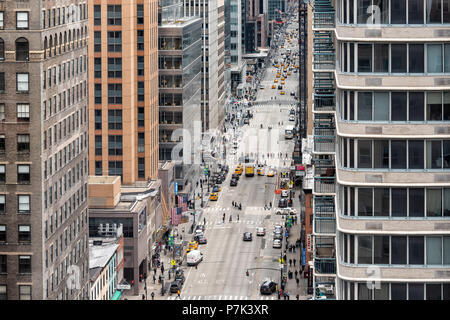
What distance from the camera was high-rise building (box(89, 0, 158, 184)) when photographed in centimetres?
13625

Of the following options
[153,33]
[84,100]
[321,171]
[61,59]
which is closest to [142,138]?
[153,33]

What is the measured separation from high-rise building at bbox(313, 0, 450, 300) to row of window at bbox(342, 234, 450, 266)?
0.04 metres

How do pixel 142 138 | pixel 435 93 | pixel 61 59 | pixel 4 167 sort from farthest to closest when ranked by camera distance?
pixel 142 138, pixel 61 59, pixel 4 167, pixel 435 93

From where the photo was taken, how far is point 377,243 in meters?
39.0

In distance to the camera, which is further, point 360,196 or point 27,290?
point 27,290

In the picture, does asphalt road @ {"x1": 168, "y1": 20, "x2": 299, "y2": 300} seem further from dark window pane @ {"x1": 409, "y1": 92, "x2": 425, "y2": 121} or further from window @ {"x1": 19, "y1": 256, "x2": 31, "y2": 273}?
dark window pane @ {"x1": 409, "y1": 92, "x2": 425, "y2": 121}

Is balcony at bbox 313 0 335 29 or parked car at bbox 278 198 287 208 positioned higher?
balcony at bbox 313 0 335 29

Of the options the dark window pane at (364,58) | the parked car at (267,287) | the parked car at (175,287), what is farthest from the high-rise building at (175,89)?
the dark window pane at (364,58)

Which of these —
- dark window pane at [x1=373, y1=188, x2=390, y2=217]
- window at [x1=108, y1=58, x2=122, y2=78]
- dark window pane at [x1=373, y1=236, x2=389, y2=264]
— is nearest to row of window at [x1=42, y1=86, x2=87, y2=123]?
dark window pane at [x1=373, y1=188, x2=390, y2=217]

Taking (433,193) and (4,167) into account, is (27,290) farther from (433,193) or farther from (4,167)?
(433,193)

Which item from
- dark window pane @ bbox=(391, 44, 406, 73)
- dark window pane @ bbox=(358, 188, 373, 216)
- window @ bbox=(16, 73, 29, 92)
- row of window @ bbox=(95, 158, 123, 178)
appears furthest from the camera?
row of window @ bbox=(95, 158, 123, 178)

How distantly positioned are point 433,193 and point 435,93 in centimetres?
428

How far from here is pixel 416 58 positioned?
3844 centimetres

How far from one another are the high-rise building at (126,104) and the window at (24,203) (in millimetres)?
52232
